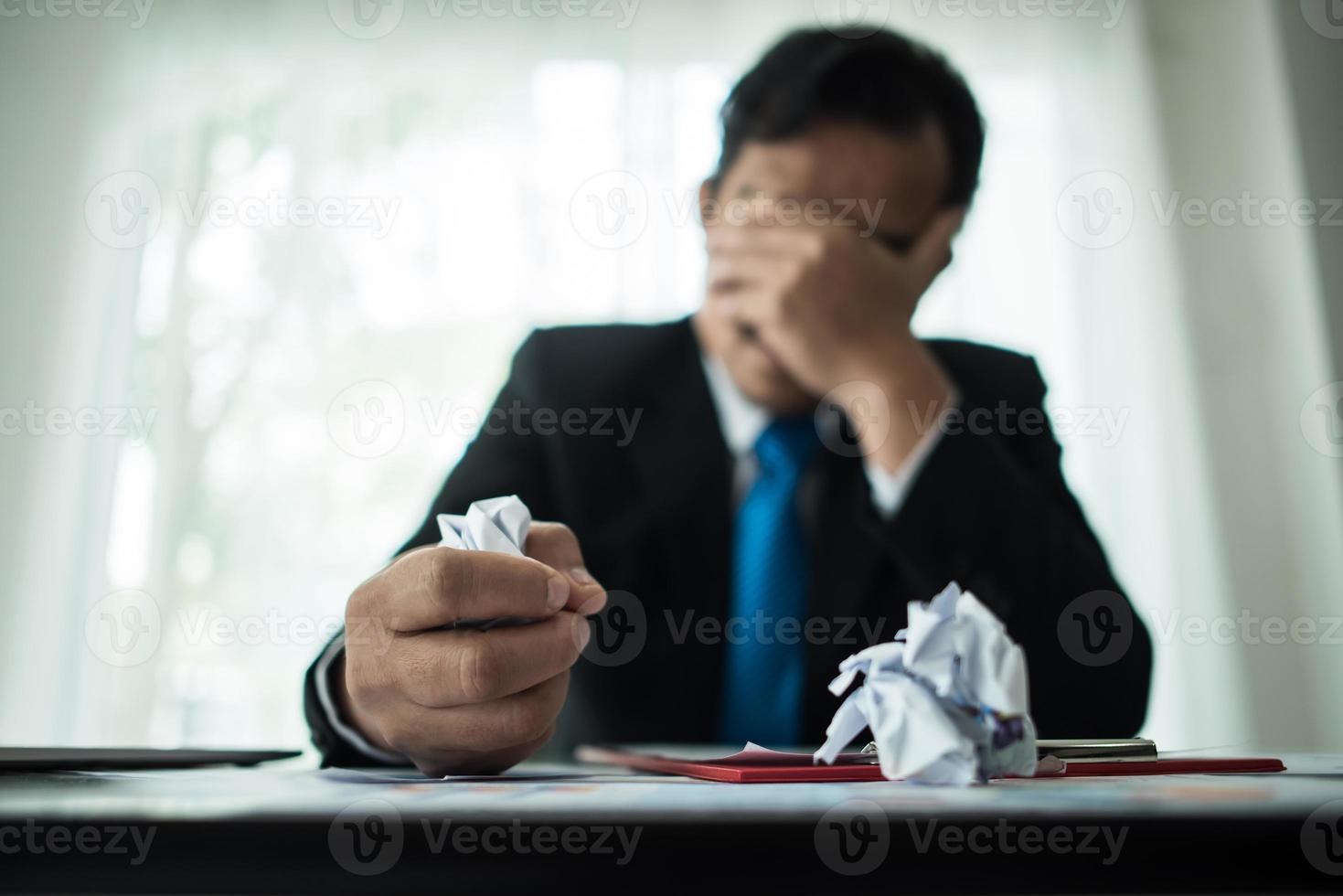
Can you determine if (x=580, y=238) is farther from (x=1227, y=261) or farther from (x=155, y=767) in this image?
(x=155, y=767)

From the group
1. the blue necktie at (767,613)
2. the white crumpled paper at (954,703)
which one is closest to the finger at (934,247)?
the blue necktie at (767,613)

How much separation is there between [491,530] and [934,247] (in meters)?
0.94

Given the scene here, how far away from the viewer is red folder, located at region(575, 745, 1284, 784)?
1.14 feet

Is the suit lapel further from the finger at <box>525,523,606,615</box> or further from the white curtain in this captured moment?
the white curtain

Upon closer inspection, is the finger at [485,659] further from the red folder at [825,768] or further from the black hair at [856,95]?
the black hair at [856,95]

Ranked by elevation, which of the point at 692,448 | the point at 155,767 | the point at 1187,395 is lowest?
the point at 155,767

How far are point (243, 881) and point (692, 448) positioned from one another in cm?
91

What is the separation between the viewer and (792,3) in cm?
220

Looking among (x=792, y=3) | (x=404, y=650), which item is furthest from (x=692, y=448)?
(x=792, y=3)

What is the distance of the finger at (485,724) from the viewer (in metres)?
0.43

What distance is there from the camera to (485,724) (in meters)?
0.43

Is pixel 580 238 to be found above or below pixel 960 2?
below

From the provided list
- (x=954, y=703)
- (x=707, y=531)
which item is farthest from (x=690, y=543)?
(x=954, y=703)

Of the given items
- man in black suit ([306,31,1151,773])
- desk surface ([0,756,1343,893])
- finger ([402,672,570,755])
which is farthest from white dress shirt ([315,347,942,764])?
desk surface ([0,756,1343,893])
